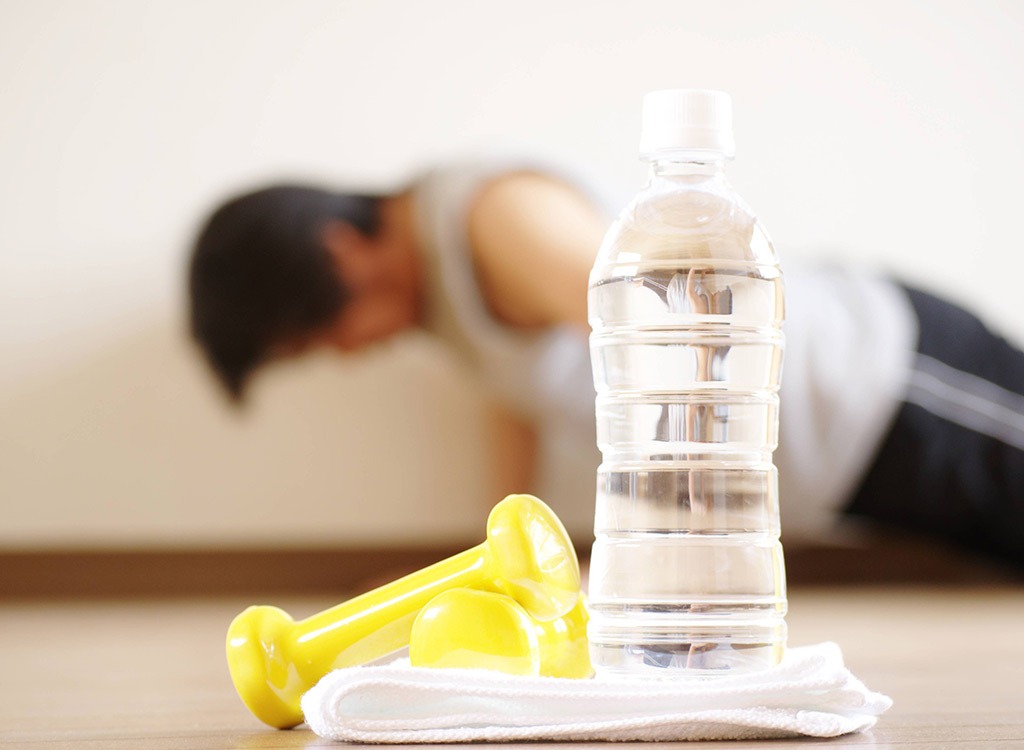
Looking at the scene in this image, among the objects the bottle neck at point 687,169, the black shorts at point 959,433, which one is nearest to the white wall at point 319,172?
the black shorts at point 959,433

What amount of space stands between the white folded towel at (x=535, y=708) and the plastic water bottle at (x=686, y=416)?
0.30 feet

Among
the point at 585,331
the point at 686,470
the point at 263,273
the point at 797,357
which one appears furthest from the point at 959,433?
the point at 686,470

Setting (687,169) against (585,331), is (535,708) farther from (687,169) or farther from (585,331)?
(585,331)

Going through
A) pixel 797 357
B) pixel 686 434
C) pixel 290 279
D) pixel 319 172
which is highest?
pixel 319 172

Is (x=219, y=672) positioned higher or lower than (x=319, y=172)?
lower

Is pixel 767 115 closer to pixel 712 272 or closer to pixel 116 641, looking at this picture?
pixel 116 641

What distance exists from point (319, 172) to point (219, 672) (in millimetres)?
1681

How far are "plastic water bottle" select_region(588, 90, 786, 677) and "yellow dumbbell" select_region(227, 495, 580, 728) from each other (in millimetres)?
77

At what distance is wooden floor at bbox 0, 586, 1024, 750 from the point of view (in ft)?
2.45

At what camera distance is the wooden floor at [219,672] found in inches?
29.5

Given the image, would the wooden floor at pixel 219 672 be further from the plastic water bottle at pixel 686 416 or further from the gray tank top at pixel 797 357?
the gray tank top at pixel 797 357

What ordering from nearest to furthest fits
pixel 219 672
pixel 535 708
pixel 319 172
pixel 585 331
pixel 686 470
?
pixel 535 708
pixel 686 470
pixel 219 672
pixel 585 331
pixel 319 172

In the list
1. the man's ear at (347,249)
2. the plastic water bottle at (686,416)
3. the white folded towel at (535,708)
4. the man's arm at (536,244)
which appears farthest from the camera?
the man's ear at (347,249)

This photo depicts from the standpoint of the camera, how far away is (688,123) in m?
0.75
